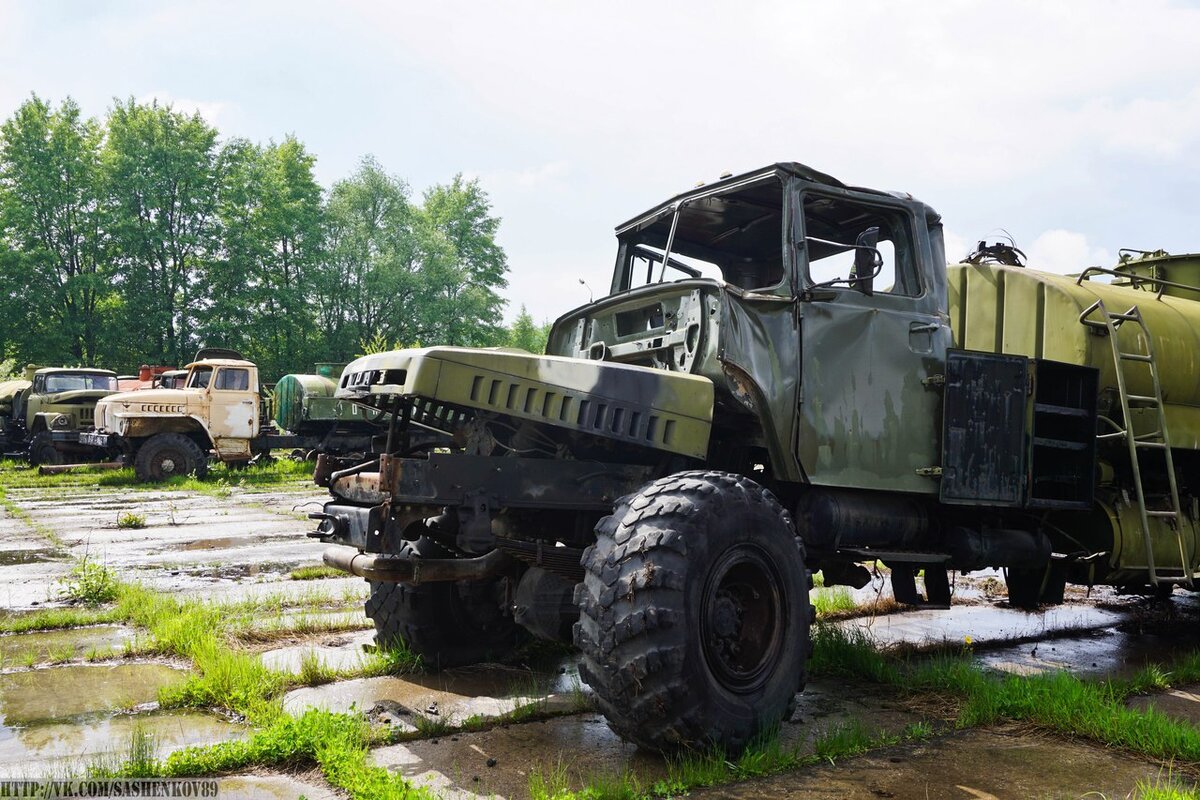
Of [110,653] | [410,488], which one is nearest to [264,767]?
[410,488]

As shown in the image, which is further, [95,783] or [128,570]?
[128,570]

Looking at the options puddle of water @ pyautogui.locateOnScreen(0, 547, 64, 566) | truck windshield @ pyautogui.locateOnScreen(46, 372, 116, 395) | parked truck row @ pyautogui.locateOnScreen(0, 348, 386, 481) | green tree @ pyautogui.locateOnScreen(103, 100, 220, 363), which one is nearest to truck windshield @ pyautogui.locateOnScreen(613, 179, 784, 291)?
puddle of water @ pyautogui.locateOnScreen(0, 547, 64, 566)

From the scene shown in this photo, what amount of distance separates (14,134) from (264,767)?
1605 inches

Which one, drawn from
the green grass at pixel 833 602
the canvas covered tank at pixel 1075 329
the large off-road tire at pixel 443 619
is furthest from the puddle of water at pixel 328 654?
the canvas covered tank at pixel 1075 329

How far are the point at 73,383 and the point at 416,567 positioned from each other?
72.9ft

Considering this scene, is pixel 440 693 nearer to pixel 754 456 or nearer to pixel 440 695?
pixel 440 695

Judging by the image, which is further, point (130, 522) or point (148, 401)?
point (148, 401)

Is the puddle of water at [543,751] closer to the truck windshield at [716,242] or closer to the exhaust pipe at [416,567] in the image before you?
the exhaust pipe at [416,567]

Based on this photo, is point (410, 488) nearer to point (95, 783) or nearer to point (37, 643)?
point (95, 783)

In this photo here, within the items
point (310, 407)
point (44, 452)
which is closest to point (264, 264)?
point (44, 452)

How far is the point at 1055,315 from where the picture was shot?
6.59 meters

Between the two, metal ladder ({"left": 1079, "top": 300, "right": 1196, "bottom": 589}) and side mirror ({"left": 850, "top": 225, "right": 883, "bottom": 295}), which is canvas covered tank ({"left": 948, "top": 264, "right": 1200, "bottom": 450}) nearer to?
metal ladder ({"left": 1079, "top": 300, "right": 1196, "bottom": 589})

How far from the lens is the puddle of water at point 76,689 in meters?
4.52

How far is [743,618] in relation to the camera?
14.3ft
